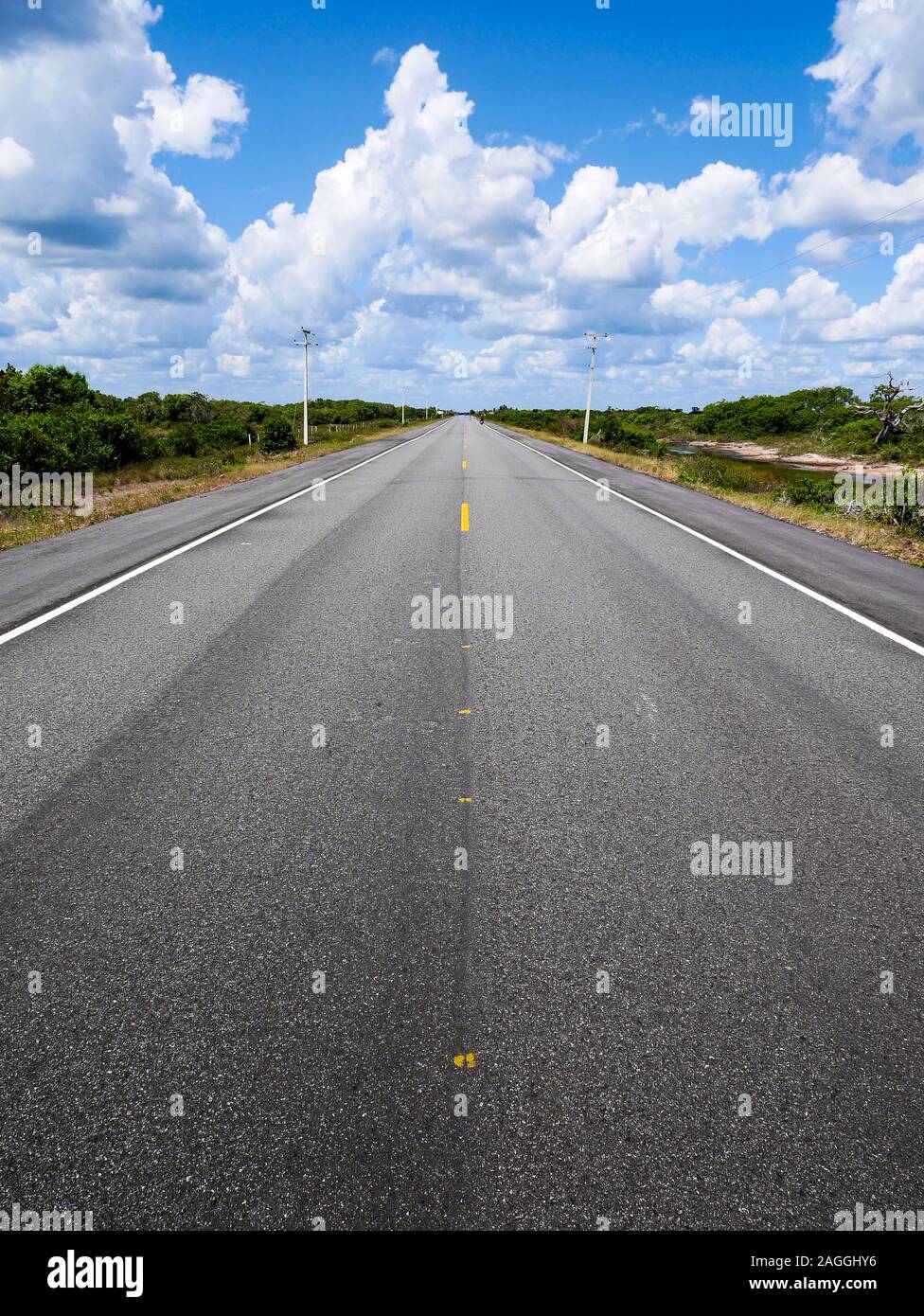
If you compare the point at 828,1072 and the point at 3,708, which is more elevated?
the point at 3,708

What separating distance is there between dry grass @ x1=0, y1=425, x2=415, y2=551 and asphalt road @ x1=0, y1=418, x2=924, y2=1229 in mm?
8285

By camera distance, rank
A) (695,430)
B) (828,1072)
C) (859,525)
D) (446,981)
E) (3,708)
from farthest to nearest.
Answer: (695,430), (859,525), (3,708), (446,981), (828,1072)

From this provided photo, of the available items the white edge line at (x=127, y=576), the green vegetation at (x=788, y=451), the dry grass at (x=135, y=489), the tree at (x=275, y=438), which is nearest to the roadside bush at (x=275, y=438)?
the tree at (x=275, y=438)

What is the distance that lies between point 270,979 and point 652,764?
2.58 m

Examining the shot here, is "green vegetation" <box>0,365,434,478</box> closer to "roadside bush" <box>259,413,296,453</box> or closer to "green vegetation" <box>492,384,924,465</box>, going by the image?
"roadside bush" <box>259,413,296,453</box>

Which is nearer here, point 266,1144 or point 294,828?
point 266,1144

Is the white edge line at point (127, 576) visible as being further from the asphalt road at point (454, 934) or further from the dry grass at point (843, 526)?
the dry grass at point (843, 526)

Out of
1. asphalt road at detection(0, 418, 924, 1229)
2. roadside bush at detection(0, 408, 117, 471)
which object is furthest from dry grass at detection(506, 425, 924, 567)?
roadside bush at detection(0, 408, 117, 471)

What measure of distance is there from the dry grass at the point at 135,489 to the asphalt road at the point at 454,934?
8.29 metres

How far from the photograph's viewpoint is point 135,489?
22047 millimetres

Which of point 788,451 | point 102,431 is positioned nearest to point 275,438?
point 102,431

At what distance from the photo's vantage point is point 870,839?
367 centimetres

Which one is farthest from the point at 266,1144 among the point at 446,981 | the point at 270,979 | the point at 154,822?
the point at 154,822
